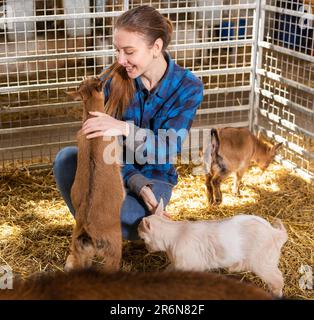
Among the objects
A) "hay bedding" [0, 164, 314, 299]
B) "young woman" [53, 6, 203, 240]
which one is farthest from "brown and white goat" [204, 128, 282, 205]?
"young woman" [53, 6, 203, 240]

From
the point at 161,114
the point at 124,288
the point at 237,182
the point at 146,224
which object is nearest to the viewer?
the point at 124,288

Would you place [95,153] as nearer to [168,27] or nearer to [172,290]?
[168,27]

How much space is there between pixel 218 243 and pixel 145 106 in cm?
96

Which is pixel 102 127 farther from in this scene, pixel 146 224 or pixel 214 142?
pixel 214 142

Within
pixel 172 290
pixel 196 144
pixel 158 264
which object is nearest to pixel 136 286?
pixel 172 290

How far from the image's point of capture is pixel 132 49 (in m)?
3.54

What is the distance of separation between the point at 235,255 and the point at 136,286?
1934mm

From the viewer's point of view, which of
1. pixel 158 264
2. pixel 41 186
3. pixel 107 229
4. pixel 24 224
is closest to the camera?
pixel 107 229

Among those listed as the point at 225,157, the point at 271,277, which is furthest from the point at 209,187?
the point at 271,277

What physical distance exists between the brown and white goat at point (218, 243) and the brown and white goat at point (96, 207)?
196 millimetres

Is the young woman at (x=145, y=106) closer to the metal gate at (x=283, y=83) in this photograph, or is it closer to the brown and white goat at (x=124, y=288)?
the brown and white goat at (x=124, y=288)

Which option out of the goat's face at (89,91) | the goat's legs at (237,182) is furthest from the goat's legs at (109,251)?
the goat's legs at (237,182)

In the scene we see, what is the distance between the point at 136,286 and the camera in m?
1.51

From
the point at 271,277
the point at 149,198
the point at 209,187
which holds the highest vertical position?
the point at 149,198
